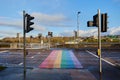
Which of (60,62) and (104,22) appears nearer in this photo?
(104,22)

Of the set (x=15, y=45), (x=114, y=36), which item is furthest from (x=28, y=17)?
(x=114, y=36)

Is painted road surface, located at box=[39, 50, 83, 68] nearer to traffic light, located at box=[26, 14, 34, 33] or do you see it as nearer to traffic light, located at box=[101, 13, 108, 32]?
traffic light, located at box=[26, 14, 34, 33]

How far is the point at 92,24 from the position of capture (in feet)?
51.6

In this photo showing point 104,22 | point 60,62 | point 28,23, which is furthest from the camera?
point 60,62

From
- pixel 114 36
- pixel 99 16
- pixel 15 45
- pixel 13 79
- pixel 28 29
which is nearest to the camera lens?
pixel 99 16

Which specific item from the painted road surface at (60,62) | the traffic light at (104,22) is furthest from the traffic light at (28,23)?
the painted road surface at (60,62)

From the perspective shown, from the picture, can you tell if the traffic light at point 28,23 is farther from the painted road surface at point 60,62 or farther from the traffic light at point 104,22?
the painted road surface at point 60,62

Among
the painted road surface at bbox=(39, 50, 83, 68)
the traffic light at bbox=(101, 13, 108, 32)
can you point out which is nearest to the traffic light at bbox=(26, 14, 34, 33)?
the traffic light at bbox=(101, 13, 108, 32)

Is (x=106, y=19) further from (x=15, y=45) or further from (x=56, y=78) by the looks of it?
(x=15, y=45)

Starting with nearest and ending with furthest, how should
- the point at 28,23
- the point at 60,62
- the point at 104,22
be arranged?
the point at 104,22
the point at 28,23
the point at 60,62

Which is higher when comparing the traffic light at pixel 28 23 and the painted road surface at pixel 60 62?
the traffic light at pixel 28 23

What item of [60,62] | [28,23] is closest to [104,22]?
[28,23]

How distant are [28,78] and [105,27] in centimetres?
570

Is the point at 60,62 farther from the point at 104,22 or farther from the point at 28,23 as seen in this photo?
the point at 104,22
